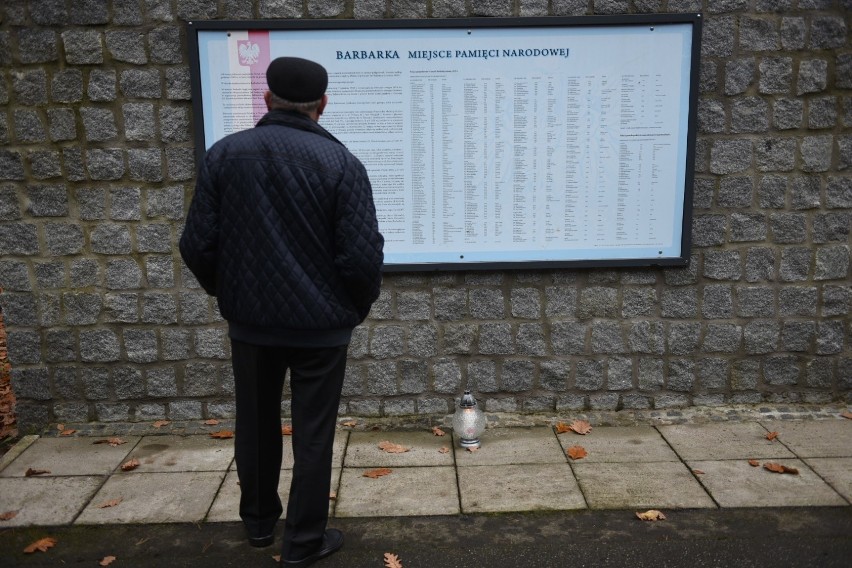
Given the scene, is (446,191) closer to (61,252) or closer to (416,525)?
(416,525)

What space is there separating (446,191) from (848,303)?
2756mm

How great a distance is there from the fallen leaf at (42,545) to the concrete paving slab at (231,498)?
71 centimetres

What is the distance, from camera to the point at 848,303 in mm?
5000

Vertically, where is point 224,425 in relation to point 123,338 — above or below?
below

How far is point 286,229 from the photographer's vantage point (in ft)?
9.95

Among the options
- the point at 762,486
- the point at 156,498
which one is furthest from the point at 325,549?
the point at 762,486

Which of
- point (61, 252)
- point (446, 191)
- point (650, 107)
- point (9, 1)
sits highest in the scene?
point (9, 1)

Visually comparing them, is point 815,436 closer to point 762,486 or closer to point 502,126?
point 762,486

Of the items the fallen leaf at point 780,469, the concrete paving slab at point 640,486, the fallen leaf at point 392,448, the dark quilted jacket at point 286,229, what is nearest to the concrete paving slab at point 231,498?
the fallen leaf at point 392,448

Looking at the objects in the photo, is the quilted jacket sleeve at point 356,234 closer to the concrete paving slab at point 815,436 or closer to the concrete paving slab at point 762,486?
the concrete paving slab at point 762,486

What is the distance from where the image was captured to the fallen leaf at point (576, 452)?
4453mm

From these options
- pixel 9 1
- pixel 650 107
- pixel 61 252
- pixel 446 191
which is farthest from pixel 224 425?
pixel 650 107

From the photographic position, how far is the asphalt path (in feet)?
11.2

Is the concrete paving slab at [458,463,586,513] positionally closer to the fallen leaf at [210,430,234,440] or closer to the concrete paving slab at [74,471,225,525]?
the concrete paving slab at [74,471,225,525]
